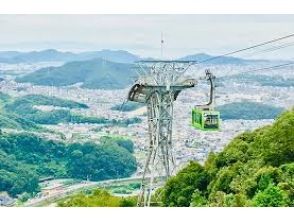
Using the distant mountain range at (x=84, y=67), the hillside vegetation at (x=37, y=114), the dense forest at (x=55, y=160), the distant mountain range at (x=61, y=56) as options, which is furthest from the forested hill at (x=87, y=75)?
the dense forest at (x=55, y=160)

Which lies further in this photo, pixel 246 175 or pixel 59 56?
pixel 59 56

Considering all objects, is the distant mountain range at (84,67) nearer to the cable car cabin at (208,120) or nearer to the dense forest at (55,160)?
the dense forest at (55,160)

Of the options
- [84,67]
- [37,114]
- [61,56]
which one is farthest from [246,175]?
[61,56]

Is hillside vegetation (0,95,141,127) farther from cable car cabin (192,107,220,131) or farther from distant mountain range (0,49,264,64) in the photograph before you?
cable car cabin (192,107,220,131)

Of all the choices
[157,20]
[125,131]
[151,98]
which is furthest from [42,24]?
[151,98]

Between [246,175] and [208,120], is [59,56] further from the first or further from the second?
[246,175]

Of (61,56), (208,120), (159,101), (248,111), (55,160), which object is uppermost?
(61,56)
